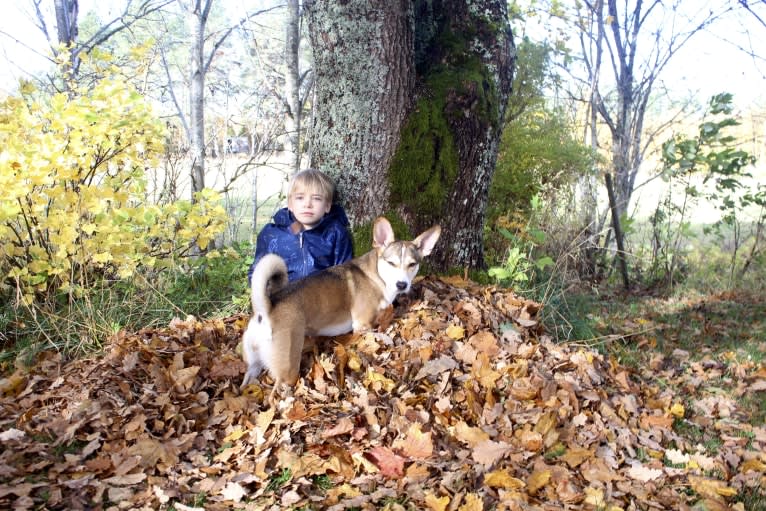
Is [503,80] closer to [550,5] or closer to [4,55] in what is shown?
[4,55]

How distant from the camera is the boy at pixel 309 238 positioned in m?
4.67

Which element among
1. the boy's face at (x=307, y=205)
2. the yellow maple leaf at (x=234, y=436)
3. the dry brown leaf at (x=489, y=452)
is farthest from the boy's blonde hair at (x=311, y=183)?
the dry brown leaf at (x=489, y=452)

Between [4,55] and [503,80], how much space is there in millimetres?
5341

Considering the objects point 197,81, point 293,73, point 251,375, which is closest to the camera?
point 251,375

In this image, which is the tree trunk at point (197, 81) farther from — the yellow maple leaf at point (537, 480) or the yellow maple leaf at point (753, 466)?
the yellow maple leaf at point (753, 466)

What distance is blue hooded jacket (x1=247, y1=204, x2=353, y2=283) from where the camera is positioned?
475 centimetres

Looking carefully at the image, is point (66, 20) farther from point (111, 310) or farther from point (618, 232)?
point (618, 232)

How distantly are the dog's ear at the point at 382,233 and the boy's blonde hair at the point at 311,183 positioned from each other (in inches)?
25.4

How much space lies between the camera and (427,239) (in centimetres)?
427

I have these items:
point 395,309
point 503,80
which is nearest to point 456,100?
point 503,80

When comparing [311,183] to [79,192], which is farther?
[311,183]

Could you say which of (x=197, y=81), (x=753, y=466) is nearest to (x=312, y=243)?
(x=753, y=466)

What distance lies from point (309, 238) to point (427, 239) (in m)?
1.11

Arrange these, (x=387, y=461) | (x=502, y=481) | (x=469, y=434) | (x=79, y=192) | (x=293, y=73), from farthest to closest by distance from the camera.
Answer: (x=293, y=73), (x=79, y=192), (x=469, y=434), (x=387, y=461), (x=502, y=481)
